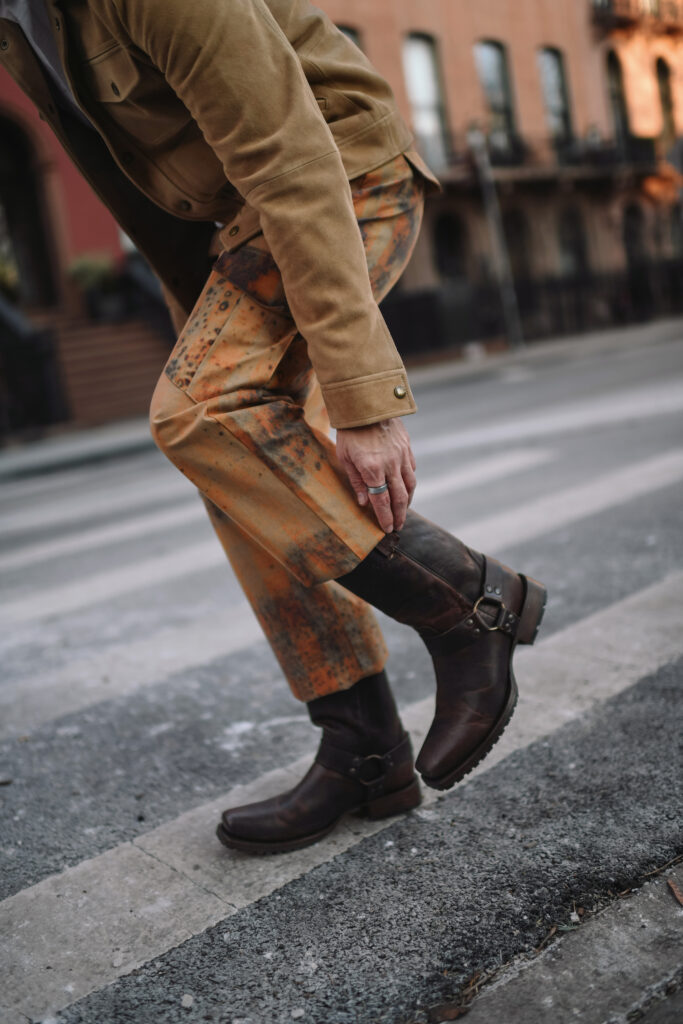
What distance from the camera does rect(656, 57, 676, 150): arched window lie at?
101 ft

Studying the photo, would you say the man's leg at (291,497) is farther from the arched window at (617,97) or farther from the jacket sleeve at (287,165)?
the arched window at (617,97)

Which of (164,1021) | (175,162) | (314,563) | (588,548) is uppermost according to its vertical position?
(175,162)

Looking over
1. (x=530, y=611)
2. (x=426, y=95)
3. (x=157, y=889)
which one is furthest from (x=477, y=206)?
(x=157, y=889)

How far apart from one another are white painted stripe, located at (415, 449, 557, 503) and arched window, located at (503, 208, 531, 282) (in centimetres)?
2028

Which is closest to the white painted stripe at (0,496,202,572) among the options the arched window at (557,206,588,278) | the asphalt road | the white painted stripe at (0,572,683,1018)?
the asphalt road

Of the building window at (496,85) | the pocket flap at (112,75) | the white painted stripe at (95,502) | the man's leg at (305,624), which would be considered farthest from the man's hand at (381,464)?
the building window at (496,85)

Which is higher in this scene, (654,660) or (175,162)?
(175,162)

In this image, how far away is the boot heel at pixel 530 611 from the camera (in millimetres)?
1977

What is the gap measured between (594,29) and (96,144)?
97.5 ft

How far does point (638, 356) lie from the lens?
14336 millimetres

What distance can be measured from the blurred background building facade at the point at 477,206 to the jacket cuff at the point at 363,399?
36.4 feet

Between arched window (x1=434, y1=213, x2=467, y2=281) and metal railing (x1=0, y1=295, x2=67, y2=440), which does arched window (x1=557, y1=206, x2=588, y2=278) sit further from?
metal railing (x1=0, y1=295, x2=67, y2=440)

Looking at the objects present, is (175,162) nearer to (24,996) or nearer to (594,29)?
(24,996)

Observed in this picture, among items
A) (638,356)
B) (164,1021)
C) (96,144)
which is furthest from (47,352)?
(164,1021)
